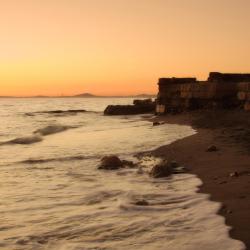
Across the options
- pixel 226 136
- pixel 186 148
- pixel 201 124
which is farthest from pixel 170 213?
pixel 201 124

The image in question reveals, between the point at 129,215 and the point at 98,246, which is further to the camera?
the point at 129,215

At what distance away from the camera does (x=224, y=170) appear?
8.58 meters

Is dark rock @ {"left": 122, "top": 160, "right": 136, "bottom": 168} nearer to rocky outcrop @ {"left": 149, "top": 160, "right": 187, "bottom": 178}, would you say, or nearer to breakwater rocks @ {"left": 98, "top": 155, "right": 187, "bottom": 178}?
breakwater rocks @ {"left": 98, "top": 155, "right": 187, "bottom": 178}

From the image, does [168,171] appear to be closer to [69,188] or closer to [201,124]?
[69,188]

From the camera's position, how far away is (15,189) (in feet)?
25.8

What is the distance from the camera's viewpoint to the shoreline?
5437mm

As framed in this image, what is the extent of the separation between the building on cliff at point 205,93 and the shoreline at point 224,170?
38.7 ft

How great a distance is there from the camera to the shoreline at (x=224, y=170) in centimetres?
544

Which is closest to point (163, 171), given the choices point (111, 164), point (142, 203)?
point (111, 164)

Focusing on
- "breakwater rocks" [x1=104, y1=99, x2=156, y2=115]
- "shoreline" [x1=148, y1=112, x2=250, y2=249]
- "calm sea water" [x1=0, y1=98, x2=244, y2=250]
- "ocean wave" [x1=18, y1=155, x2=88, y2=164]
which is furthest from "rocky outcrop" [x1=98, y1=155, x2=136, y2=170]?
"breakwater rocks" [x1=104, y1=99, x2=156, y2=115]

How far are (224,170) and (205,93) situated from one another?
20590mm

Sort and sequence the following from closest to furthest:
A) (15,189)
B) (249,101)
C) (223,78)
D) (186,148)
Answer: (15,189)
(186,148)
(249,101)
(223,78)

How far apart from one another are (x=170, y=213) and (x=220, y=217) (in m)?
0.69

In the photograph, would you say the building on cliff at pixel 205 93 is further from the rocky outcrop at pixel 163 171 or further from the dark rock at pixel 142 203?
the dark rock at pixel 142 203
